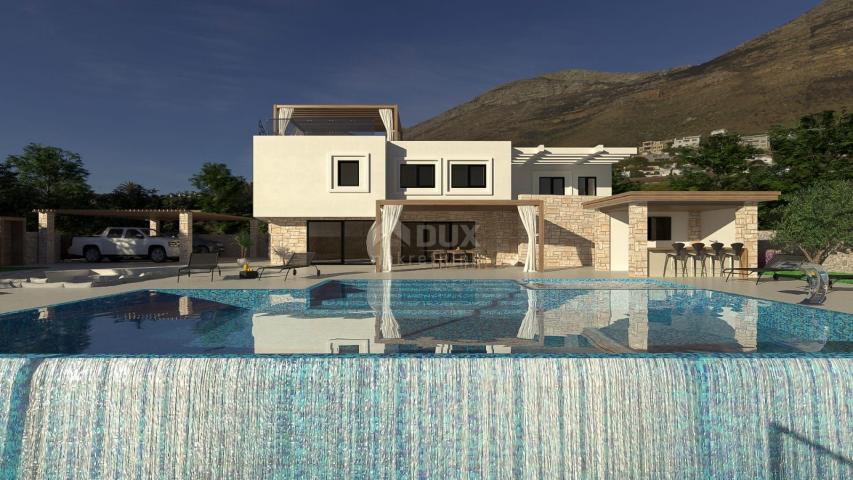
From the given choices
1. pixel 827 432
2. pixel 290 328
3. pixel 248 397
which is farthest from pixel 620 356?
pixel 290 328

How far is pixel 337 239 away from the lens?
2155cm

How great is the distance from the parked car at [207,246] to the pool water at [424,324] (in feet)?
60.5

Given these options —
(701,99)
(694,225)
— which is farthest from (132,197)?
(701,99)

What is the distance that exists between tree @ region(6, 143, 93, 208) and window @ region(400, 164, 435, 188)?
26.4 metres

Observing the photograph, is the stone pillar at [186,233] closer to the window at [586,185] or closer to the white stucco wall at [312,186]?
the white stucco wall at [312,186]

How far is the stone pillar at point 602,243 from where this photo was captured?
17.8m

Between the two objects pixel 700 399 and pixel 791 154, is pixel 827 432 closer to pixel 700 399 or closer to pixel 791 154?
pixel 700 399

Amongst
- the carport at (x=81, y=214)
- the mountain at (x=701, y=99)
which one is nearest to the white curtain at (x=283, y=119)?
the carport at (x=81, y=214)

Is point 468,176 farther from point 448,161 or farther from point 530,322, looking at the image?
point 530,322

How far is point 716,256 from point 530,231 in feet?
19.8

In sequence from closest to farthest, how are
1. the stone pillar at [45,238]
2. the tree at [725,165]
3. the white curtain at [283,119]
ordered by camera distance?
1. the white curtain at [283,119]
2. the stone pillar at [45,238]
3. the tree at [725,165]

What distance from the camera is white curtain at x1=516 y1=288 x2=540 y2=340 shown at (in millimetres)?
6431

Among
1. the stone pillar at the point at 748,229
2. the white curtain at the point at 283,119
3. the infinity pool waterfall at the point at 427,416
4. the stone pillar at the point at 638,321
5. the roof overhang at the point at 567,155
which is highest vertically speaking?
the white curtain at the point at 283,119

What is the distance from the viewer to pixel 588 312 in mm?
8352
